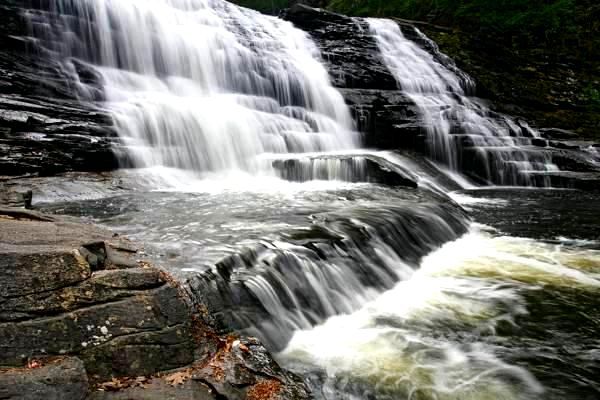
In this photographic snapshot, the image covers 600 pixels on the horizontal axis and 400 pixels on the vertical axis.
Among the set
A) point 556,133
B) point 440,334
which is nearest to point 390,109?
point 556,133

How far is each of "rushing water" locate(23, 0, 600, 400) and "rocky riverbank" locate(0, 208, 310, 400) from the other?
48cm

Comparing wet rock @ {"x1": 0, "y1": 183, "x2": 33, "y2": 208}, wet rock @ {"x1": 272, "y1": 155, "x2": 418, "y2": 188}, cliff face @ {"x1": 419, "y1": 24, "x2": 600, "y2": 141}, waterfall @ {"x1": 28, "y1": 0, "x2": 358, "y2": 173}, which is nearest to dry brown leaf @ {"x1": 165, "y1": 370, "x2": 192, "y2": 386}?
wet rock @ {"x1": 0, "y1": 183, "x2": 33, "y2": 208}

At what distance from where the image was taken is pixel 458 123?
15883 mm

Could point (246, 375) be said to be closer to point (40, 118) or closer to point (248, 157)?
point (40, 118)

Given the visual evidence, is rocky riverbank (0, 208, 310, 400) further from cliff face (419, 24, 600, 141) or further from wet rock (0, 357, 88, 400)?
cliff face (419, 24, 600, 141)

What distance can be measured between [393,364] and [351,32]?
61.1 ft

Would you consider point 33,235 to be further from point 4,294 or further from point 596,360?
point 596,360

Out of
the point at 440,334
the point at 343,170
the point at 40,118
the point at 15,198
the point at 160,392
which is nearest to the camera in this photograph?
the point at 160,392

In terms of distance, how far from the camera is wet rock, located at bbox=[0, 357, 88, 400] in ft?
6.86

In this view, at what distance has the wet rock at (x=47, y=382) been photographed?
2090 millimetres

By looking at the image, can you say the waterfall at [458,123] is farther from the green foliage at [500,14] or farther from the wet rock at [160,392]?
the wet rock at [160,392]

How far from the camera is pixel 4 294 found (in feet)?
8.57

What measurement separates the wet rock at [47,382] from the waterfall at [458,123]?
45.8 ft

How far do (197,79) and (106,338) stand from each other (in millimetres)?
13504
